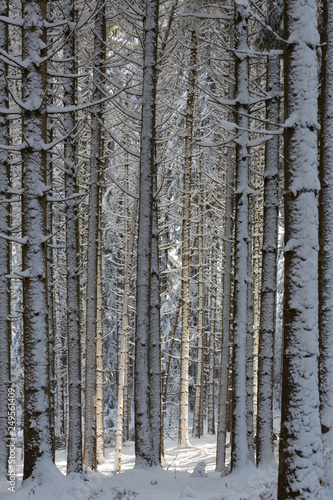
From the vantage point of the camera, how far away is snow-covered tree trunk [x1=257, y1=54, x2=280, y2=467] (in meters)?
8.59

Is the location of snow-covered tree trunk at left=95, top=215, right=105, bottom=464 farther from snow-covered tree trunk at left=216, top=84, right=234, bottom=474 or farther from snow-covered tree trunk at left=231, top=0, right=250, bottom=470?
snow-covered tree trunk at left=231, top=0, right=250, bottom=470

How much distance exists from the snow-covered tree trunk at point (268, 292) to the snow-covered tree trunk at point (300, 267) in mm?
3413

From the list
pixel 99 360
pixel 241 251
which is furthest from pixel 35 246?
pixel 99 360

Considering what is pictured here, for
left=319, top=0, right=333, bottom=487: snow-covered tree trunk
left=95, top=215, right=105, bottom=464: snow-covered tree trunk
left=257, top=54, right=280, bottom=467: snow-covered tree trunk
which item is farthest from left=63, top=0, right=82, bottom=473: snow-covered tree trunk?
left=319, top=0, right=333, bottom=487: snow-covered tree trunk

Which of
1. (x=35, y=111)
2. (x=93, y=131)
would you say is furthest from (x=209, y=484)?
(x=93, y=131)

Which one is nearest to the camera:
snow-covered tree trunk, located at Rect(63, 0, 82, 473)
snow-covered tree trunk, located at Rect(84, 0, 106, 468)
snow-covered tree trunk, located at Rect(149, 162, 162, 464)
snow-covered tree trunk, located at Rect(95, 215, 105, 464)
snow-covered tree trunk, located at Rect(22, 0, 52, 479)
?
snow-covered tree trunk, located at Rect(22, 0, 52, 479)

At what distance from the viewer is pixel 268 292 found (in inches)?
346

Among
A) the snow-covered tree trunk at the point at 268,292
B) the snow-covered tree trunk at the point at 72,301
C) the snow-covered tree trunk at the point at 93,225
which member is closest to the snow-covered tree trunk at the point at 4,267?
the snow-covered tree trunk at the point at 72,301

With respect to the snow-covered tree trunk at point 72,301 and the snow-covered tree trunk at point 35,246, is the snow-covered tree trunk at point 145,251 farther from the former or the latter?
the snow-covered tree trunk at point 35,246

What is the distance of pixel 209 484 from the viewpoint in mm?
6781

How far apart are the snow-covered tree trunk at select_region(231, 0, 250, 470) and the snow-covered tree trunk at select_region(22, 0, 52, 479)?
3.20m

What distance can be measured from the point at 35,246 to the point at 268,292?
179 inches

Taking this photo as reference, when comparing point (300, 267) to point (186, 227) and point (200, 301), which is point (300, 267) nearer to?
point (186, 227)

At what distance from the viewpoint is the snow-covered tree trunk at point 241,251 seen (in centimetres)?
773
